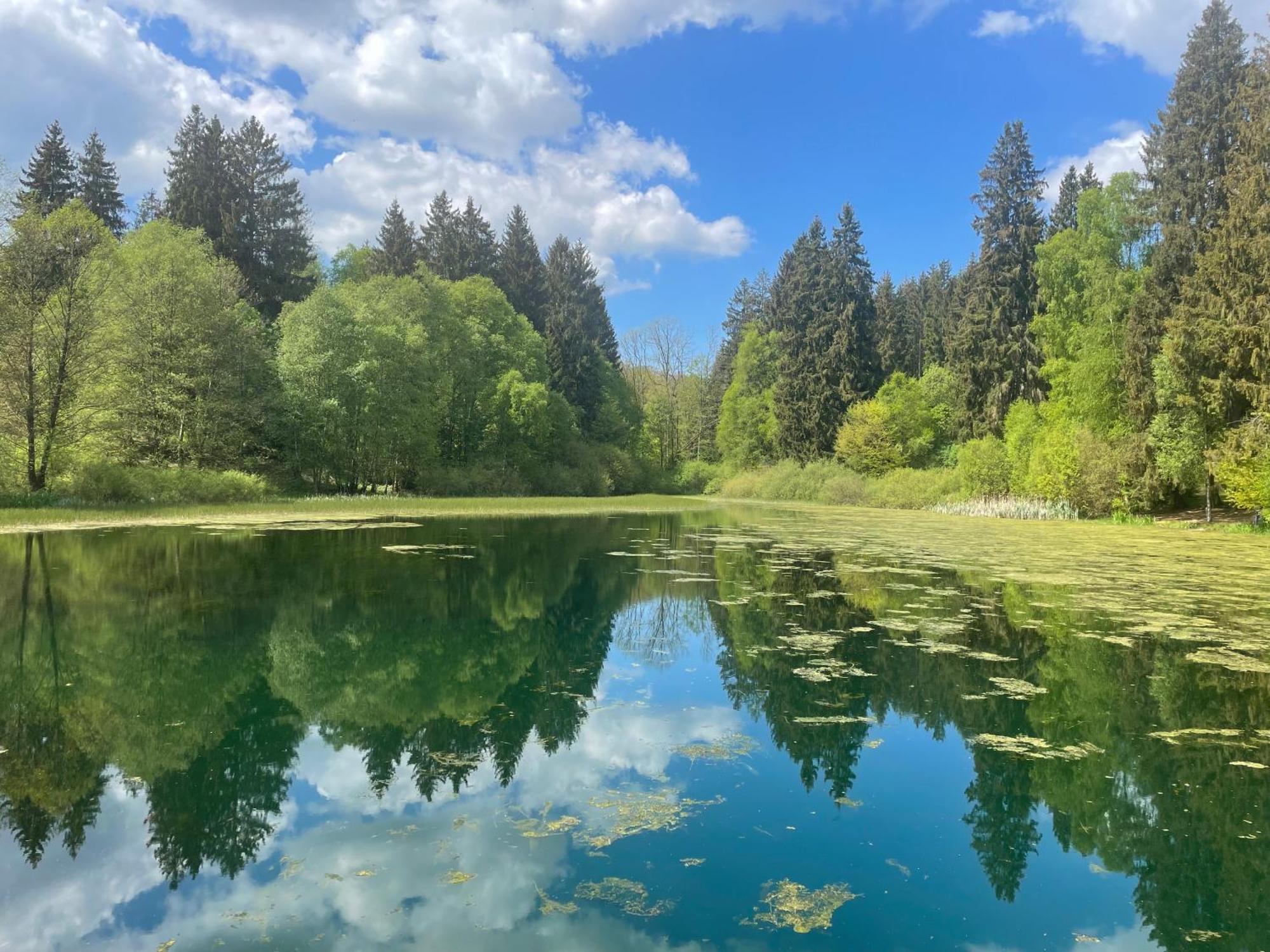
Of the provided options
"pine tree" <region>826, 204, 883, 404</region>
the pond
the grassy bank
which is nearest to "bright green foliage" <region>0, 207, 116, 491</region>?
the grassy bank

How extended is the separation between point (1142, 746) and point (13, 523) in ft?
74.1

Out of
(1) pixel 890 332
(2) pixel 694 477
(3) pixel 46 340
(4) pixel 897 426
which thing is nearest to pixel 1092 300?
(4) pixel 897 426

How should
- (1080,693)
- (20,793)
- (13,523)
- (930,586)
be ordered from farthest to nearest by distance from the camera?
1. (13,523)
2. (930,586)
3. (1080,693)
4. (20,793)

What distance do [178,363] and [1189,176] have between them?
38969mm

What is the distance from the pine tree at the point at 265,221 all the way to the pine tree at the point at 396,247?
617 centimetres

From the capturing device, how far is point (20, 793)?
13.8ft

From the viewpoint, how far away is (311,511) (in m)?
26.9

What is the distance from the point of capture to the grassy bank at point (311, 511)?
1945cm

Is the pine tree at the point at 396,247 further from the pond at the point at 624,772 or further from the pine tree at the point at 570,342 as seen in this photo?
the pond at the point at 624,772

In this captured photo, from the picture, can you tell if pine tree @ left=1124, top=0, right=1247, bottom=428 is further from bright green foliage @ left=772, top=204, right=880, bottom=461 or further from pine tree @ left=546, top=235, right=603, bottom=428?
pine tree @ left=546, top=235, right=603, bottom=428

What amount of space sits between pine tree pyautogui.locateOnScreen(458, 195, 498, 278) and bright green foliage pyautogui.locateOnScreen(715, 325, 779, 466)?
2032 centimetres

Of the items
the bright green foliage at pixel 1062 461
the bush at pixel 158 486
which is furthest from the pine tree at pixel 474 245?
the bright green foliage at pixel 1062 461

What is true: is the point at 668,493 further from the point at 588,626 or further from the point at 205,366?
the point at 588,626

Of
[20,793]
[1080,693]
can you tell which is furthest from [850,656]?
[20,793]
